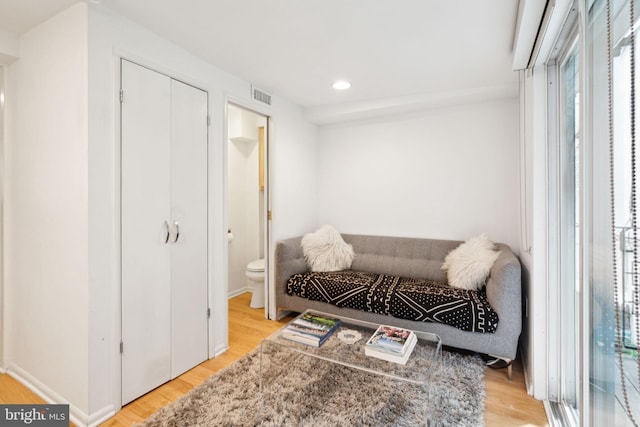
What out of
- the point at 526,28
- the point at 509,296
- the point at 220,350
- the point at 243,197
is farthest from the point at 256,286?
the point at 526,28

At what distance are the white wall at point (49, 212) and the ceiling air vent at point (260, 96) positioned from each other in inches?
53.9

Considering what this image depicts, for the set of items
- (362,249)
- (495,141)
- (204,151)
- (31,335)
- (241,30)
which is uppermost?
(241,30)

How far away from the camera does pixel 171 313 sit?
7.03ft

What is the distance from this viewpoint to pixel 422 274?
3125 mm

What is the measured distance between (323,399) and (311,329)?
44 cm

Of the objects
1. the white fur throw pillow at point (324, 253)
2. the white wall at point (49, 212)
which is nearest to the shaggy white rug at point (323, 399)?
the white wall at point (49, 212)

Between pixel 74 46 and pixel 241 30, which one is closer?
pixel 74 46

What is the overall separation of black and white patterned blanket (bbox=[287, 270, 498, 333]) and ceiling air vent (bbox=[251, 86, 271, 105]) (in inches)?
71.0

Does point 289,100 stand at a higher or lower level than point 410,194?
higher

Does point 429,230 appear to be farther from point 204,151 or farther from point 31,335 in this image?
point 31,335

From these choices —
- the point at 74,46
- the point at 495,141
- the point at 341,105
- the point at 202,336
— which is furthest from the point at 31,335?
the point at 495,141

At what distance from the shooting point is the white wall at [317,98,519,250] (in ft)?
9.96

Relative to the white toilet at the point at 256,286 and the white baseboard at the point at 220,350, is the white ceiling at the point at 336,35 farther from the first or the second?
the white baseboard at the point at 220,350

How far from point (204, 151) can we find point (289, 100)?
55.6 inches
